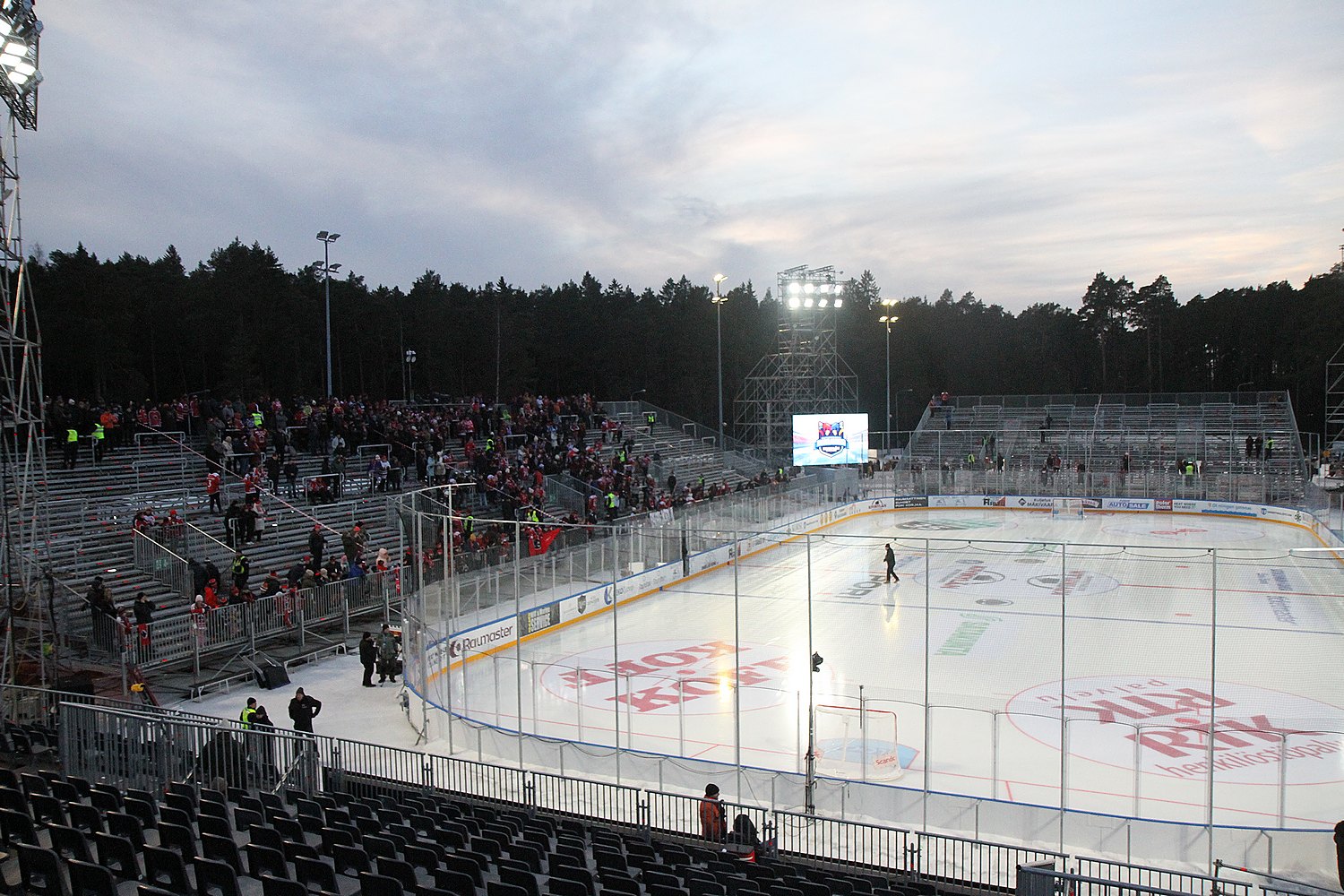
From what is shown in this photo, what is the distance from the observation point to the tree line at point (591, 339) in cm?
6431

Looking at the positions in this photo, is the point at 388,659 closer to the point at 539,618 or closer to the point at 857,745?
the point at 539,618

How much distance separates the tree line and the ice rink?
33.9 metres

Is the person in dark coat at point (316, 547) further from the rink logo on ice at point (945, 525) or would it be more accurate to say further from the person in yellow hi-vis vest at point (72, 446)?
the rink logo on ice at point (945, 525)

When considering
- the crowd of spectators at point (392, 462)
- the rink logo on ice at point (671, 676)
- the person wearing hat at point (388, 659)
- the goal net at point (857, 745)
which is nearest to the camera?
the goal net at point (857, 745)

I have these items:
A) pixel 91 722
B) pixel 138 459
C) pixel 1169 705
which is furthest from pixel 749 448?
pixel 91 722

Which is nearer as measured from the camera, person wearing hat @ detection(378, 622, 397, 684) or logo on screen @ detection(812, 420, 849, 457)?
person wearing hat @ detection(378, 622, 397, 684)

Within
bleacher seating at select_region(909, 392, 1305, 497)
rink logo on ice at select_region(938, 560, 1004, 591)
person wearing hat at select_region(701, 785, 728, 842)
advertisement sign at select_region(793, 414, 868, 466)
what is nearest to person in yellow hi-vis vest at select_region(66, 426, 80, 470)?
person wearing hat at select_region(701, 785, 728, 842)

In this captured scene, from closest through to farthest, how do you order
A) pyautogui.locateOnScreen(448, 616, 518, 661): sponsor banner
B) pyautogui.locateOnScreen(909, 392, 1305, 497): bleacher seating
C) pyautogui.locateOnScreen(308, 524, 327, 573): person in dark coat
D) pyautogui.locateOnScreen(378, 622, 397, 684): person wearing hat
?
pyautogui.locateOnScreen(448, 616, 518, 661): sponsor banner → pyautogui.locateOnScreen(378, 622, 397, 684): person wearing hat → pyautogui.locateOnScreen(308, 524, 327, 573): person in dark coat → pyautogui.locateOnScreen(909, 392, 1305, 497): bleacher seating

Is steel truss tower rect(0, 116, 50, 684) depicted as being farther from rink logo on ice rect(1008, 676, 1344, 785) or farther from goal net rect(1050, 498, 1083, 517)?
goal net rect(1050, 498, 1083, 517)

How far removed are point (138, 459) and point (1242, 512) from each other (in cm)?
4357

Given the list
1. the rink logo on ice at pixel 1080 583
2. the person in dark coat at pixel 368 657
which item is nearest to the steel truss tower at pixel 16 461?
the person in dark coat at pixel 368 657

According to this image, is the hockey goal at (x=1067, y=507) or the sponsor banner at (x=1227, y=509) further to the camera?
the hockey goal at (x=1067, y=507)

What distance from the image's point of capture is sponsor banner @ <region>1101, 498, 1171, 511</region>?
46.5 meters

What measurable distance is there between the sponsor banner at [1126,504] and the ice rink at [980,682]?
1764 cm
